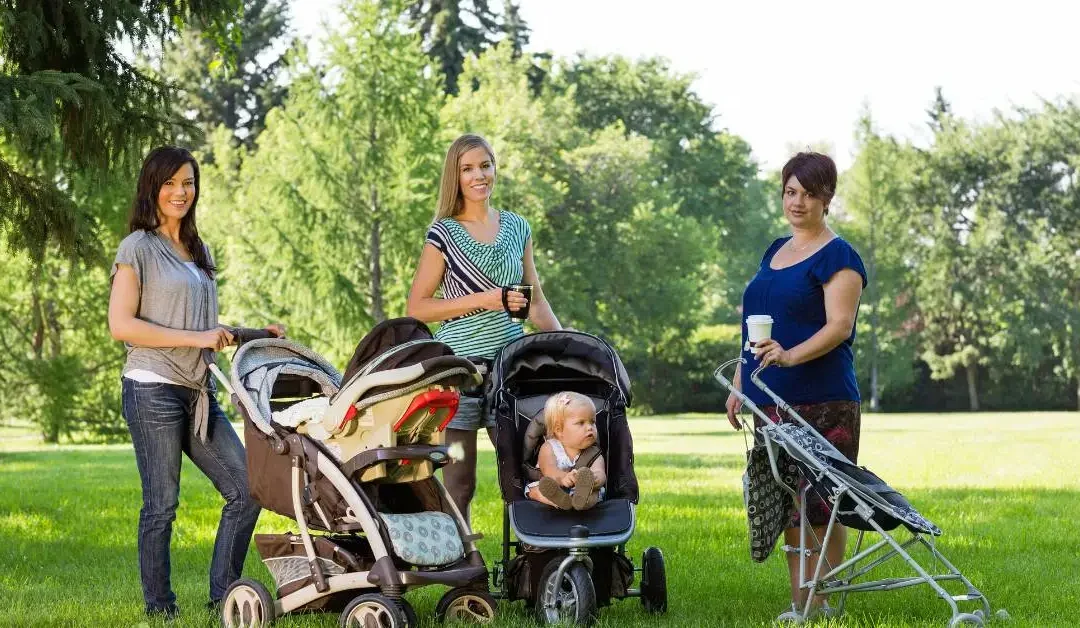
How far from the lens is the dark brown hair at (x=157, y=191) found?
18.3 feet

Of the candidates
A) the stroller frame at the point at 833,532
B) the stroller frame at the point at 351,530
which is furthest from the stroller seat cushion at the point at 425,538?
the stroller frame at the point at 833,532

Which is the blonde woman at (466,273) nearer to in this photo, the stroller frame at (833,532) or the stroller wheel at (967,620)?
the stroller frame at (833,532)

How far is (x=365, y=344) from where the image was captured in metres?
5.41

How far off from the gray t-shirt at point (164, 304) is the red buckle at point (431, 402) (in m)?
1.06

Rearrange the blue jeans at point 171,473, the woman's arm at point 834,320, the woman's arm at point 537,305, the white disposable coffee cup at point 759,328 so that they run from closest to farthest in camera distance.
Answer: the white disposable coffee cup at point 759,328, the woman's arm at point 834,320, the blue jeans at point 171,473, the woman's arm at point 537,305

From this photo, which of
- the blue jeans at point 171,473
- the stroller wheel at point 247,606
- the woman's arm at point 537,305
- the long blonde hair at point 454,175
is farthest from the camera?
the woman's arm at point 537,305

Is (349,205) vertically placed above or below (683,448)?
above

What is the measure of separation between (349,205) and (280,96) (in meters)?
23.0

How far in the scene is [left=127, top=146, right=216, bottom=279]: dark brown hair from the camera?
5582 millimetres

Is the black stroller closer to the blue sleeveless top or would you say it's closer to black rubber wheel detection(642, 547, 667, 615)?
black rubber wheel detection(642, 547, 667, 615)

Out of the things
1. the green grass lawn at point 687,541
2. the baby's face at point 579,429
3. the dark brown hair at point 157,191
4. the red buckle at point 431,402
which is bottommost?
the green grass lawn at point 687,541

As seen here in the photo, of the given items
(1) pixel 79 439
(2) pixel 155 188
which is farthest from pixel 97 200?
(2) pixel 155 188

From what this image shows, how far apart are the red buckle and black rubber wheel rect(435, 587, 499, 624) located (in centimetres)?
78

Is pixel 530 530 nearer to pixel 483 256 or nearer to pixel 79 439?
pixel 483 256
